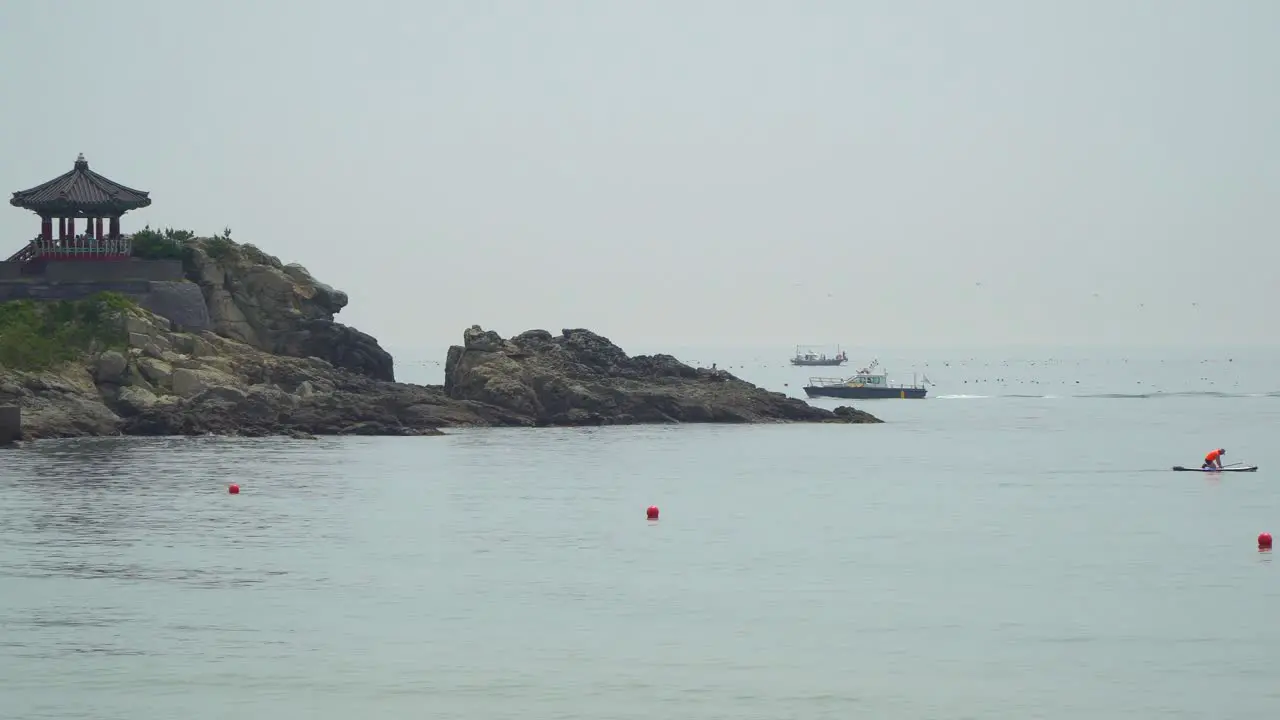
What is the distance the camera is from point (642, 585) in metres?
47.8

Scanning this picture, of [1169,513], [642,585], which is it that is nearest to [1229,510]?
[1169,513]

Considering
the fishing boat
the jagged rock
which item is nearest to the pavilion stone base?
the jagged rock

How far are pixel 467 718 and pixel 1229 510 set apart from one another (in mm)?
46430

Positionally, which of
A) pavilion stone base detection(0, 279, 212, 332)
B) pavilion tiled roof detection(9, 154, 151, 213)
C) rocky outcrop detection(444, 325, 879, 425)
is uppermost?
pavilion tiled roof detection(9, 154, 151, 213)

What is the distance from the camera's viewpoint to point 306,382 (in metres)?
105

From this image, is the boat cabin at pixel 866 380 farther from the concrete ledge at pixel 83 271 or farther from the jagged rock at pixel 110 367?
the jagged rock at pixel 110 367

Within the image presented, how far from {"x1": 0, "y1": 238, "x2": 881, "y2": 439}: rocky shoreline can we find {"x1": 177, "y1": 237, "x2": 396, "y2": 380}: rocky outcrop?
0.08 m

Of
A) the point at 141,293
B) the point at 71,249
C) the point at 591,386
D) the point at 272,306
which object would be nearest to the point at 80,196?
the point at 71,249

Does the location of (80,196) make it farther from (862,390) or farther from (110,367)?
Answer: (862,390)

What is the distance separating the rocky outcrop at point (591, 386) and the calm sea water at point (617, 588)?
835 inches

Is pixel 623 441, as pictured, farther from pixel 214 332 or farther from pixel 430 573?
pixel 430 573

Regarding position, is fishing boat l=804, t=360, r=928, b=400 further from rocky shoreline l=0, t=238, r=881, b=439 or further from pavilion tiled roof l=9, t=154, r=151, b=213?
pavilion tiled roof l=9, t=154, r=151, b=213

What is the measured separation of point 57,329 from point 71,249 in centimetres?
1024

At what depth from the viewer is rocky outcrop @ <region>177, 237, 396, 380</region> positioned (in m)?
109
